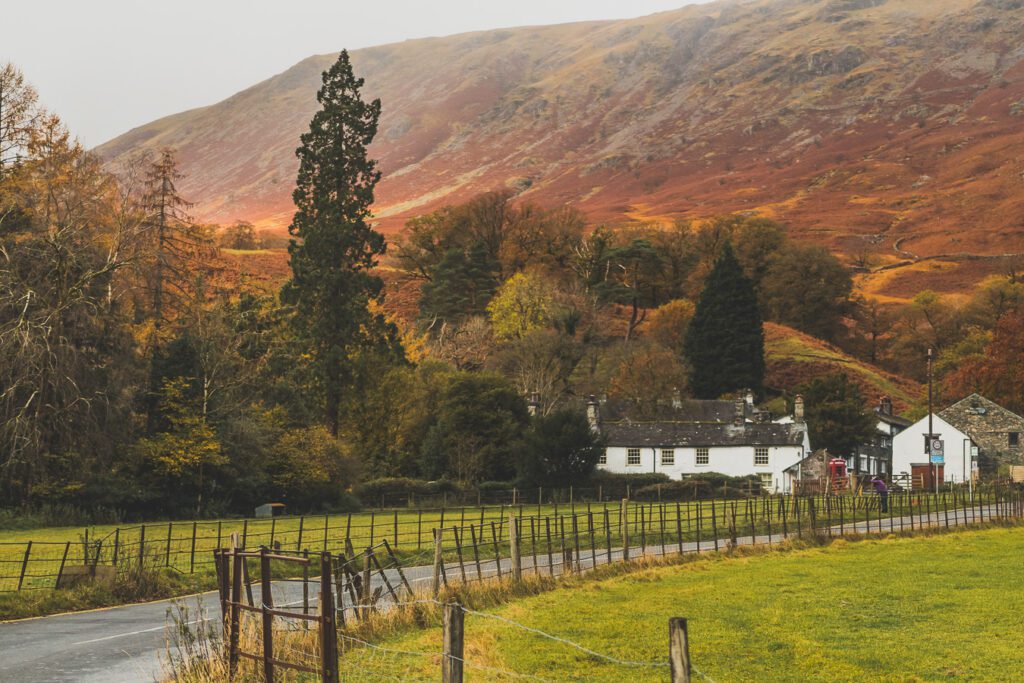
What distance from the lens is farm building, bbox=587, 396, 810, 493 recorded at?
8744 centimetres

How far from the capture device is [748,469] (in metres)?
88.8

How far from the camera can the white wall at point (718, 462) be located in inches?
3433

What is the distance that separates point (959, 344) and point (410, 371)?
70648 mm

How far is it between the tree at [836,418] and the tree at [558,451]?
908 inches

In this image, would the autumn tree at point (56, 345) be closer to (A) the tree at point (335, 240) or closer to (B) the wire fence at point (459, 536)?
(B) the wire fence at point (459, 536)

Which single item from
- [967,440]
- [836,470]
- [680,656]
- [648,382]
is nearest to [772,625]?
[680,656]

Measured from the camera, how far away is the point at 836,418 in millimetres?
95625

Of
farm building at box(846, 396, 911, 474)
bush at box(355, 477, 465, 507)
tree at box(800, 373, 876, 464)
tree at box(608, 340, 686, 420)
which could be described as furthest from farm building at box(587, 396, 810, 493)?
bush at box(355, 477, 465, 507)

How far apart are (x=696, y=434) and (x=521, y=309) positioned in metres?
32.2

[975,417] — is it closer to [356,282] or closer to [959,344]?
[959,344]

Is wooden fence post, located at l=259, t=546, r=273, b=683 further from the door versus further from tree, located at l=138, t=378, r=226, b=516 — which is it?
the door

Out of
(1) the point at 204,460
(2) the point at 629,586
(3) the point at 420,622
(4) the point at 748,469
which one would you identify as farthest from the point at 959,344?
(3) the point at 420,622

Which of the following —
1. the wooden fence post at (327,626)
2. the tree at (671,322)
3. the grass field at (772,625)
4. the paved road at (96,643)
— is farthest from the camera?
the tree at (671,322)

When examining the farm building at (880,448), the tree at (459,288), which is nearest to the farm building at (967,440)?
the farm building at (880,448)
